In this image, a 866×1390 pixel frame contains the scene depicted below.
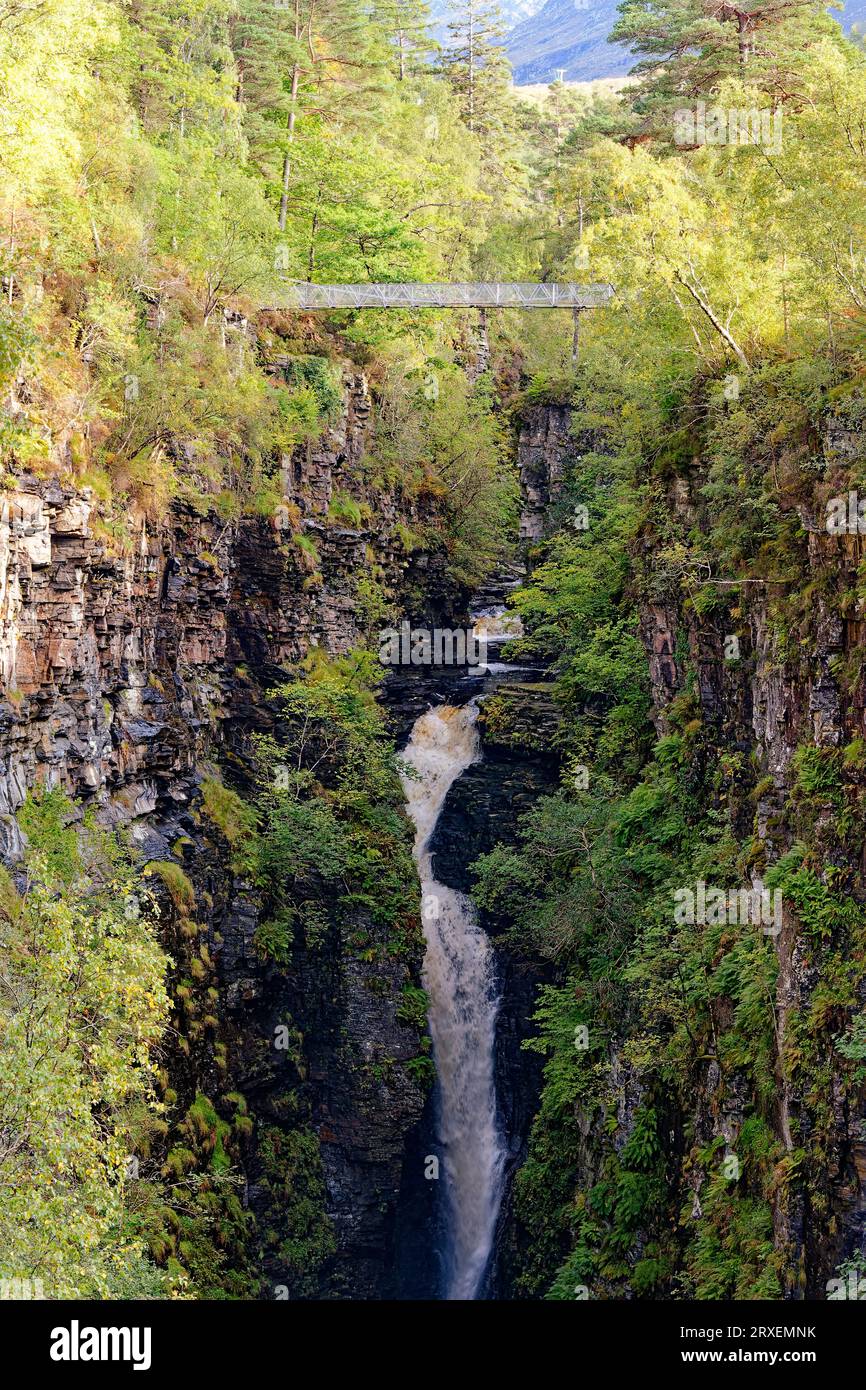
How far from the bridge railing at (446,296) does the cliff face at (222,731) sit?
2.41 metres

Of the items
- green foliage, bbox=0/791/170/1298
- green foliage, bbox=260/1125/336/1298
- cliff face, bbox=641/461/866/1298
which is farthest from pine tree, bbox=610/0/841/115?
green foliage, bbox=260/1125/336/1298

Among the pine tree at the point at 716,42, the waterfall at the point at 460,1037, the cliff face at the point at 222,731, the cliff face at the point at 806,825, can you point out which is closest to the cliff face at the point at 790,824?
the cliff face at the point at 806,825

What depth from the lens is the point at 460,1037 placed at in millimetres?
31953

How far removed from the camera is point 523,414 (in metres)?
45.2

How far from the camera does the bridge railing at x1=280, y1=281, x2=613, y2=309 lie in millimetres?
36125

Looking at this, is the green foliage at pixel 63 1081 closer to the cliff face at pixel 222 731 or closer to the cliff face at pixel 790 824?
the cliff face at pixel 222 731

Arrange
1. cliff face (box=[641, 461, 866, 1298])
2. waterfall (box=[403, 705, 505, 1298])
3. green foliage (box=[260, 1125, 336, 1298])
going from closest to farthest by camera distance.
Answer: cliff face (box=[641, 461, 866, 1298]), green foliage (box=[260, 1125, 336, 1298]), waterfall (box=[403, 705, 505, 1298])

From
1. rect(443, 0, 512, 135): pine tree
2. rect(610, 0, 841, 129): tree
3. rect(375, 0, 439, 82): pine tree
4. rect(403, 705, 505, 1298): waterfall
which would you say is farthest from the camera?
rect(443, 0, 512, 135): pine tree

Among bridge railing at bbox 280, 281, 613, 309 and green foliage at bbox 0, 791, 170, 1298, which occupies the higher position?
bridge railing at bbox 280, 281, 613, 309

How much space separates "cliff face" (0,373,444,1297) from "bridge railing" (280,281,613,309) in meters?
2.41

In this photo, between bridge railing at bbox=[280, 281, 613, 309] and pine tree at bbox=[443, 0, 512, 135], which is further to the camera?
pine tree at bbox=[443, 0, 512, 135]

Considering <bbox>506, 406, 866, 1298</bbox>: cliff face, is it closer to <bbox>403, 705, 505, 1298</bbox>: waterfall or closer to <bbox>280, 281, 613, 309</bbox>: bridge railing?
<bbox>403, 705, 505, 1298</bbox>: waterfall

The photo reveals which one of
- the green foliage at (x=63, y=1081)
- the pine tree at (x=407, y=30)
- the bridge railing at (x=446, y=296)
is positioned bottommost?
the green foliage at (x=63, y=1081)

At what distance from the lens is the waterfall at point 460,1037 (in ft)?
98.9
